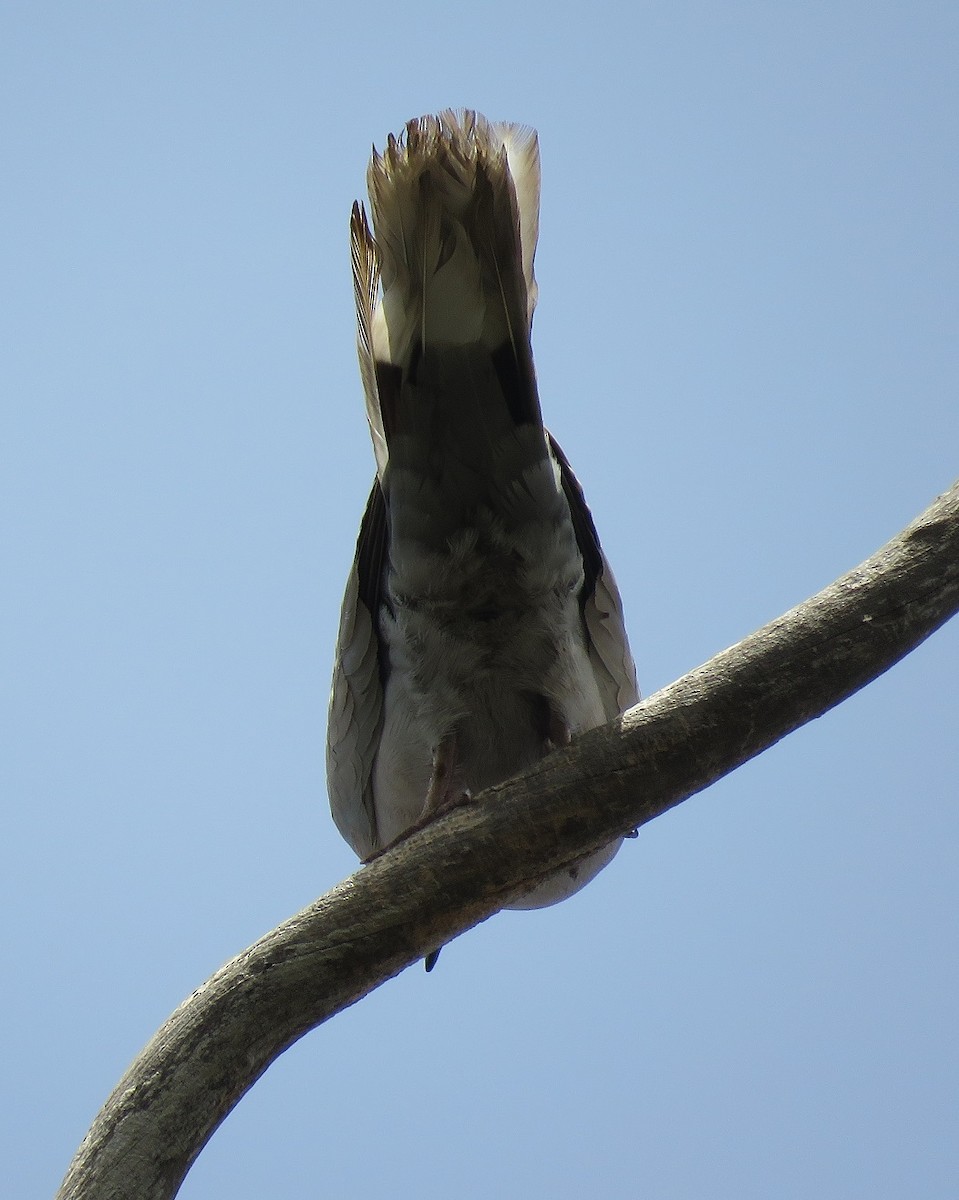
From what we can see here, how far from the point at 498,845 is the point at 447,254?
1.33 meters

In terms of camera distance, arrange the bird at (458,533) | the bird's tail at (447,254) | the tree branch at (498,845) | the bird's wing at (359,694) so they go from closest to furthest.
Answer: the tree branch at (498,845) → the bird's tail at (447,254) → the bird at (458,533) → the bird's wing at (359,694)

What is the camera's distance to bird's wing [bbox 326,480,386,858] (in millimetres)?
3047

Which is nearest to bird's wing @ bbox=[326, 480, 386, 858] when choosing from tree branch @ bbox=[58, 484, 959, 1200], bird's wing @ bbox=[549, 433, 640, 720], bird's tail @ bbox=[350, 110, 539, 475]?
bird's tail @ bbox=[350, 110, 539, 475]

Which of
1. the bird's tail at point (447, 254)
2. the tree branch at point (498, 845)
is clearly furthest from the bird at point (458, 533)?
the tree branch at point (498, 845)

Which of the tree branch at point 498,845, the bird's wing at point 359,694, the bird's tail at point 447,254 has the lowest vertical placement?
the tree branch at point 498,845

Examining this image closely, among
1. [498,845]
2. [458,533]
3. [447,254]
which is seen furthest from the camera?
[458,533]

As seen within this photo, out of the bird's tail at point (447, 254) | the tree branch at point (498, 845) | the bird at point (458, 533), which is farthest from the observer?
the bird at point (458, 533)

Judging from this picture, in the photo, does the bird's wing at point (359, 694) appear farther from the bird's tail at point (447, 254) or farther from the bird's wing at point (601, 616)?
the bird's wing at point (601, 616)

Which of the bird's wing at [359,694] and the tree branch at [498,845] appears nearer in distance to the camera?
the tree branch at [498,845]

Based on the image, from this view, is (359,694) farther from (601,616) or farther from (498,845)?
(498,845)

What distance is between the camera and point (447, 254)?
7.91ft

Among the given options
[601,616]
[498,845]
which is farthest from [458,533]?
[498,845]

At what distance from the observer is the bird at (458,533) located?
2.35 metres

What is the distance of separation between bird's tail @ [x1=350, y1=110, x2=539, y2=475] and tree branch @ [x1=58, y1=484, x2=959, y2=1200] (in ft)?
2.99
